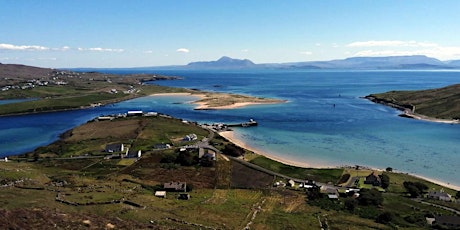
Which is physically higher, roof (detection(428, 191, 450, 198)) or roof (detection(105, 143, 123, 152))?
roof (detection(105, 143, 123, 152))

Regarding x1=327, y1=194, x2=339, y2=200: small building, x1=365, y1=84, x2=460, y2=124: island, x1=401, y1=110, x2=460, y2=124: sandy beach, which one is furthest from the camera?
x1=365, y1=84, x2=460, y2=124: island

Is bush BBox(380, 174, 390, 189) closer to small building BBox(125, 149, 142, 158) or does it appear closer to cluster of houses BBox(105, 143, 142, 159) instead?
cluster of houses BBox(105, 143, 142, 159)

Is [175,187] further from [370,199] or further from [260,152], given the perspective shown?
[260,152]

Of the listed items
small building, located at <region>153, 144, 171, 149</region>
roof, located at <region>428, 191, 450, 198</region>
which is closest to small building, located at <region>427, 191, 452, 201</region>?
roof, located at <region>428, 191, 450, 198</region>

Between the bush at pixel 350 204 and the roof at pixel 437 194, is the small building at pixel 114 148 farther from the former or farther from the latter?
the roof at pixel 437 194

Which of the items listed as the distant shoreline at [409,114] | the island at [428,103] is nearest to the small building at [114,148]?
the distant shoreline at [409,114]

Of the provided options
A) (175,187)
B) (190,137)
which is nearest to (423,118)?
(190,137)

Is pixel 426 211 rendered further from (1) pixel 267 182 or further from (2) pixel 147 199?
(2) pixel 147 199
